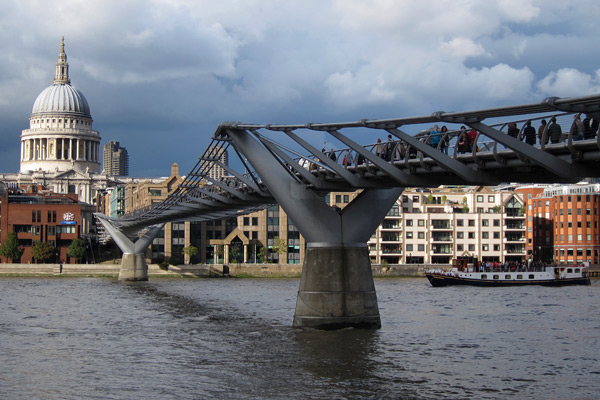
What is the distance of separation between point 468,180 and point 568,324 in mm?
21157

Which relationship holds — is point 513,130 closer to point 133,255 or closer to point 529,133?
point 529,133

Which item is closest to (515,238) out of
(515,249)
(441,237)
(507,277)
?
(515,249)

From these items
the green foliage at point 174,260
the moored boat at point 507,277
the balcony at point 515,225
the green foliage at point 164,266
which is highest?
the balcony at point 515,225

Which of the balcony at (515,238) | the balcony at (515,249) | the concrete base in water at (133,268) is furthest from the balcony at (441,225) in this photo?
the concrete base in water at (133,268)

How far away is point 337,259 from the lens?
41969 mm

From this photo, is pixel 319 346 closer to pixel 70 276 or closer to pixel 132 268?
pixel 132 268

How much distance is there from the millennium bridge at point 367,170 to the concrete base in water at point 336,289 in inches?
1.7

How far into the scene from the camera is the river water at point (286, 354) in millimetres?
28250

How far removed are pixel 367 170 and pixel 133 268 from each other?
77.3 metres

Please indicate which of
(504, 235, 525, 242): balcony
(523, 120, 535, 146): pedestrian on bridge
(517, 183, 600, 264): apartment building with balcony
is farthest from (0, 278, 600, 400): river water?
(517, 183, 600, 264): apartment building with balcony

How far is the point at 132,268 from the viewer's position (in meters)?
112

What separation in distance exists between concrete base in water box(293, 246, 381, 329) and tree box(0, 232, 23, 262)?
3936 inches

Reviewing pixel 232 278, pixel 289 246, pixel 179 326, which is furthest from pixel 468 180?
pixel 289 246

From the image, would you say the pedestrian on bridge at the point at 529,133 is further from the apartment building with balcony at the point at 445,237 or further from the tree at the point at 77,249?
the tree at the point at 77,249
